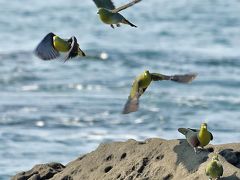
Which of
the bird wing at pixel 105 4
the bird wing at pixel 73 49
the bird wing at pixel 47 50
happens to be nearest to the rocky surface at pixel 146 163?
the bird wing at pixel 73 49

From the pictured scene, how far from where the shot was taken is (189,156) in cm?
696

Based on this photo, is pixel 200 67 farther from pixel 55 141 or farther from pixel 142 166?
pixel 142 166

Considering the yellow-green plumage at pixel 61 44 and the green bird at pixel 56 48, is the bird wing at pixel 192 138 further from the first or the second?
the yellow-green plumage at pixel 61 44

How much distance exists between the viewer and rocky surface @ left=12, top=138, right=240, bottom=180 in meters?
6.83

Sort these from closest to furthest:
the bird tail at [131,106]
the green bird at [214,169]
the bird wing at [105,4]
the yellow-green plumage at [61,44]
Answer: the green bird at [214,169], the bird tail at [131,106], the yellow-green plumage at [61,44], the bird wing at [105,4]

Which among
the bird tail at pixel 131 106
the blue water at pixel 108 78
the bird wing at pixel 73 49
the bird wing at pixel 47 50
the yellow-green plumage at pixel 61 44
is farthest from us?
the blue water at pixel 108 78

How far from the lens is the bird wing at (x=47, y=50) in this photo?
7.99 m

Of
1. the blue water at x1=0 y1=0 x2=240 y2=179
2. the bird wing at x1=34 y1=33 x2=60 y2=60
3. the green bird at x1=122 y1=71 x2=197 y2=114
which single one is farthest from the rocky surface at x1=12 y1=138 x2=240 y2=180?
the blue water at x1=0 y1=0 x2=240 y2=179

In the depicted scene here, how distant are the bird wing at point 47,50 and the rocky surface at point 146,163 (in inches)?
33.2

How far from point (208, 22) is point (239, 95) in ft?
20.8

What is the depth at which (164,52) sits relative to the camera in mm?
17953

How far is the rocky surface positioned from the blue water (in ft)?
7.93

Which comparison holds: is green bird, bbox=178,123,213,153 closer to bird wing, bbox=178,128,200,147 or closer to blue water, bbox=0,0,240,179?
bird wing, bbox=178,128,200,147

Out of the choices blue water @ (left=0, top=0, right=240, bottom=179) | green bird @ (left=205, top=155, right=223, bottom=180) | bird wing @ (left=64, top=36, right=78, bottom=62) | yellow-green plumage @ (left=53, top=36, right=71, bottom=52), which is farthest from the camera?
blue water @ (left=0, top=0, right=240, bottom=179)
